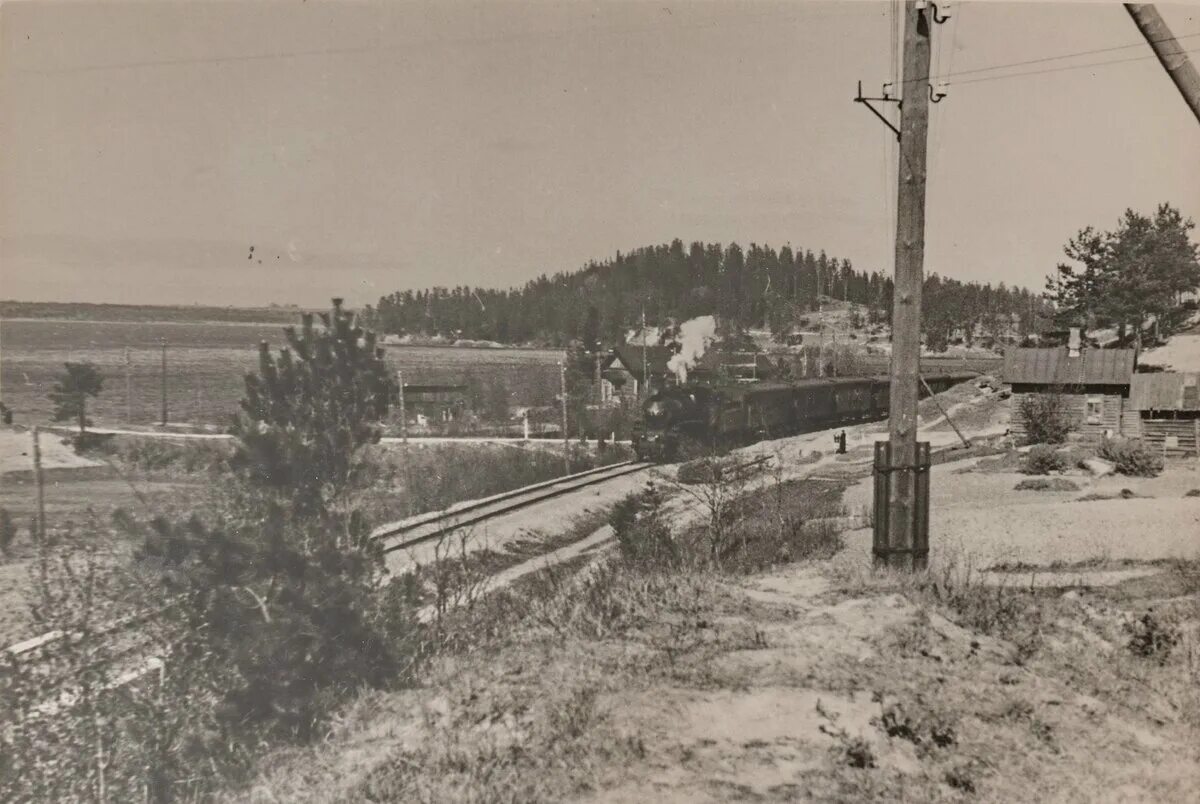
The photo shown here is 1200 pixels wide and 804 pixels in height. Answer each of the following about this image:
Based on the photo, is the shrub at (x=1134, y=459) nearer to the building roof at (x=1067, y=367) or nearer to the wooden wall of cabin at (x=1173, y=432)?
the wooden wall of cabin at (x=1173, y=432)

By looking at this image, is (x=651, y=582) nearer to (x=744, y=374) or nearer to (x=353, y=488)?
(x=353, y=488)

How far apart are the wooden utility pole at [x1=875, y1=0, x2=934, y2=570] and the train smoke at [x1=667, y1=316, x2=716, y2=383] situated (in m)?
18.6

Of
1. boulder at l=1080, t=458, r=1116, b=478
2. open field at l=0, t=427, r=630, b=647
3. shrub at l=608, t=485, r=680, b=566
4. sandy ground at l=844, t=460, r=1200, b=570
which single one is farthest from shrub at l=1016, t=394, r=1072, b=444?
shrub at l=608, t=485, r=680, b=566

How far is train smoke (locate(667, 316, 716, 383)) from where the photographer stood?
27.8 metres

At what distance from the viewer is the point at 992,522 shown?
13656 millimetres

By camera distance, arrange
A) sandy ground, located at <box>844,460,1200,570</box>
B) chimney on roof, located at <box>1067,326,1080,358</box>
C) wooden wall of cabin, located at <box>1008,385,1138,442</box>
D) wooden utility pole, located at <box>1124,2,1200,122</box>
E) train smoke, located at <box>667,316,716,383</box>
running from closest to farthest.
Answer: wooden utility pole, located at <box>1124,2,1200,122</box> < sandy ground, located at <box>844,460,1200,570</box> < wooden wall of cabin, located at <box>1008,385,1138,442</box> < chimney on roof, located at <box>1067,326,1080,358</box> < train smoke, located at <box>667,316,716,383</box>

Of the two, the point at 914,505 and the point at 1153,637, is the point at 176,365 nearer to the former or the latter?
the point at 914,505

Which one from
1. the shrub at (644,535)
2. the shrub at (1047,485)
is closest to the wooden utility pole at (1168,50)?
the shrub at (644,535)

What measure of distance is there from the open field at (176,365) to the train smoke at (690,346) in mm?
5640

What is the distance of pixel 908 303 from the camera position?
7.87 meters

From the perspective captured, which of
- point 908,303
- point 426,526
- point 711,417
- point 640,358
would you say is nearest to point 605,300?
point 640,358

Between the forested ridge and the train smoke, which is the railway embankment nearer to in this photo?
the forested ridge

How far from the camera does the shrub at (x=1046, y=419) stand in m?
25.2

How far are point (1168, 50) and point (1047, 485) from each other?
1294 cm
